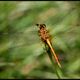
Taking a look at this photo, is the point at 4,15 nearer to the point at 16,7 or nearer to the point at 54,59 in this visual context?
the point at 16,7

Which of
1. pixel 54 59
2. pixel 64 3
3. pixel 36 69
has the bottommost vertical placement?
pixel 36 69

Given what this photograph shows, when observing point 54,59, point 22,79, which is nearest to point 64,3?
point 22,79

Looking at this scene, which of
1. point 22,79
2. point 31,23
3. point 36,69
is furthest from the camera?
point 31,23

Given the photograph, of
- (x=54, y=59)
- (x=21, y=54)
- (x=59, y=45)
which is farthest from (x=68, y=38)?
(x=54, y=59)

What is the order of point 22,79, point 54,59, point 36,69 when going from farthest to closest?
point 36,69
point 22,79
point 54,59

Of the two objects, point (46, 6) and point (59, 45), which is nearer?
point (59, 45)

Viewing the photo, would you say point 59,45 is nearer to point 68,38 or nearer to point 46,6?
point 68,38

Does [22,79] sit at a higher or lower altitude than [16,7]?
lower
